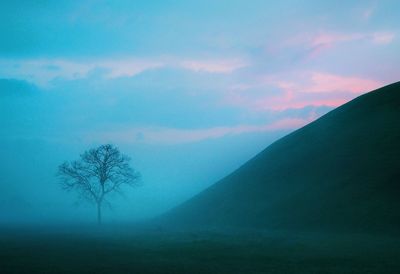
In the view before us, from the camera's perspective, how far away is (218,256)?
27750 millimetres

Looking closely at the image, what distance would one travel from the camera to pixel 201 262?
2500 cm

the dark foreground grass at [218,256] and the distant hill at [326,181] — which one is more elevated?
the distant hill at [326,181]

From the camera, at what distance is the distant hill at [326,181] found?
4819 cm

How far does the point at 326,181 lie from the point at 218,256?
36336 mm

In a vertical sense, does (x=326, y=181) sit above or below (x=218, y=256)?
above

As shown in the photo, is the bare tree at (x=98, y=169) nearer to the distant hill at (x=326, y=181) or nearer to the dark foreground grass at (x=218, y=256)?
the distant hill at (x=326, y=181)

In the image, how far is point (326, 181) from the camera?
59469 mm

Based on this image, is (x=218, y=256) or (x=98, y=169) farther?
(x=98, y=169)

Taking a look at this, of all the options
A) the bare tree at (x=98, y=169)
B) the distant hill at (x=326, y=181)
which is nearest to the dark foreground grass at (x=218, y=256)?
the distant hill at (x=326, y=181)

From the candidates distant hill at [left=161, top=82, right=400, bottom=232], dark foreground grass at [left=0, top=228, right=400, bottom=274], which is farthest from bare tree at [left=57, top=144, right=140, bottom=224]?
dark foreground grass at [left=0, top=228, right=400, bottom=274]

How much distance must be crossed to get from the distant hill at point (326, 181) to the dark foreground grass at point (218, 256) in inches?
426

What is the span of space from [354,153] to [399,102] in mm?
21226

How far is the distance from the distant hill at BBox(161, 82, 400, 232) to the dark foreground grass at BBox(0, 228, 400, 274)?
10828mm

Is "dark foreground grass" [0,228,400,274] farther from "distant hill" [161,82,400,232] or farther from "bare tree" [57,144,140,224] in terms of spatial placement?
"bare tree" [57,144,140,224]
